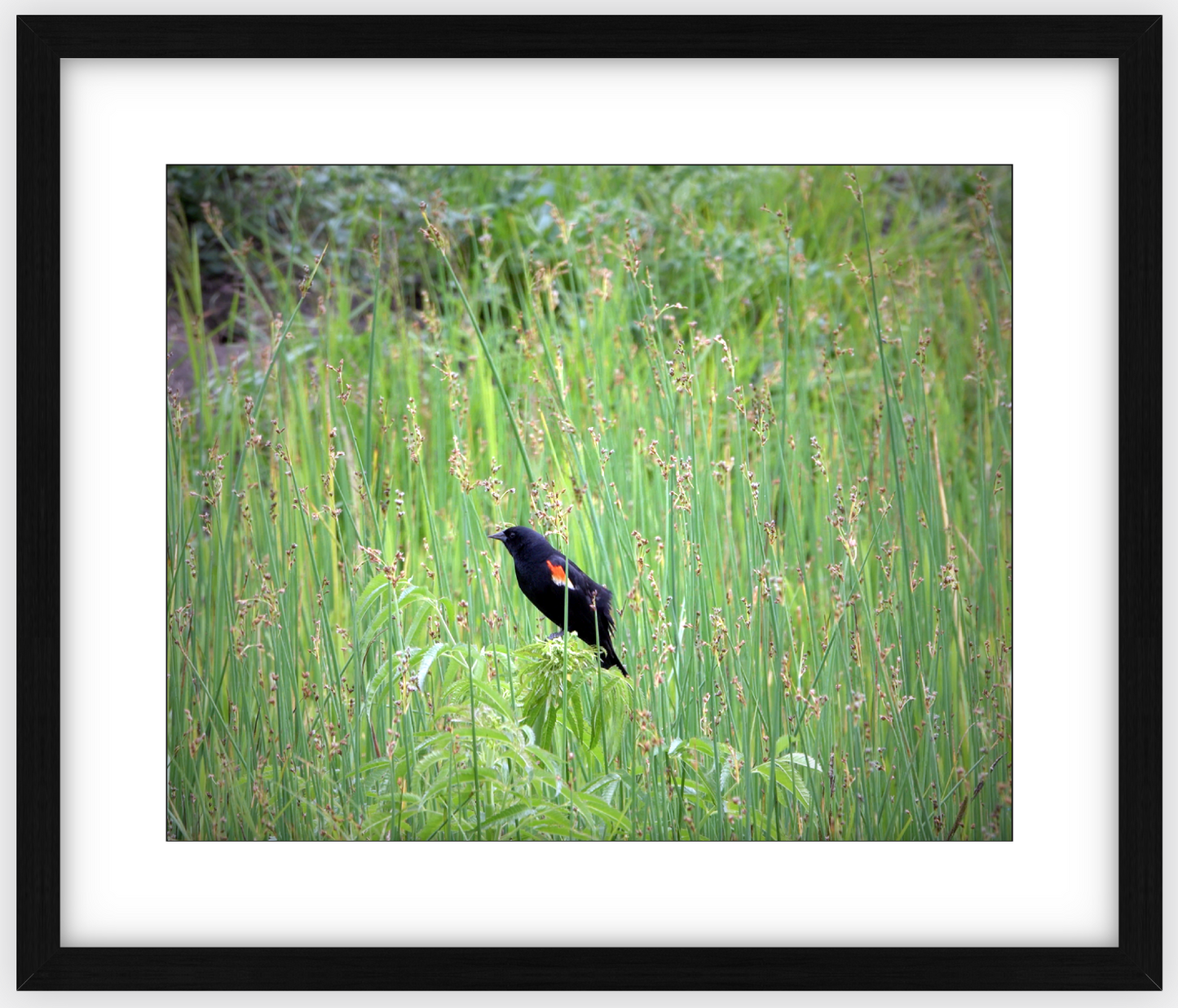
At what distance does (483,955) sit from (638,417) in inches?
51.5

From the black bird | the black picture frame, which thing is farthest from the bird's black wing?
the black picture frame

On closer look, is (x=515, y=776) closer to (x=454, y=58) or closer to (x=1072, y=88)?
(x=454, y=58)

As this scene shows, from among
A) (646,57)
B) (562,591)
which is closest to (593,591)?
(562,591)

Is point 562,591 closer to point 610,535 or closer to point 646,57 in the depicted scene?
point 610,535

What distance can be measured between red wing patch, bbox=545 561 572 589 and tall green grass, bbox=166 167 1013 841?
0.08 m

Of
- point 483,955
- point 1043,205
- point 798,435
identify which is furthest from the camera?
point 798,435

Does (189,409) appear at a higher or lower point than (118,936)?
higher

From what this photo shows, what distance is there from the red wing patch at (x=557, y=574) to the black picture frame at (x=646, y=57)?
1099mm

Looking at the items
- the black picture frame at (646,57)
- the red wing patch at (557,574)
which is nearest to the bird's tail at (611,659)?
the red wing patch at (557,574)

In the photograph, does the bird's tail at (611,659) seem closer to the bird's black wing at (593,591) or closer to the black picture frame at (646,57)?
the bird's black wing at (593,591)

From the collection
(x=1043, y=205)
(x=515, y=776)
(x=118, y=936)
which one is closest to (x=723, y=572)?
(x=515, y=776)

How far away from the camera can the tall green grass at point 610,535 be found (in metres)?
1.74

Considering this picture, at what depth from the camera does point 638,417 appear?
6.61ft

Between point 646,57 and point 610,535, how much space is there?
1091mm
